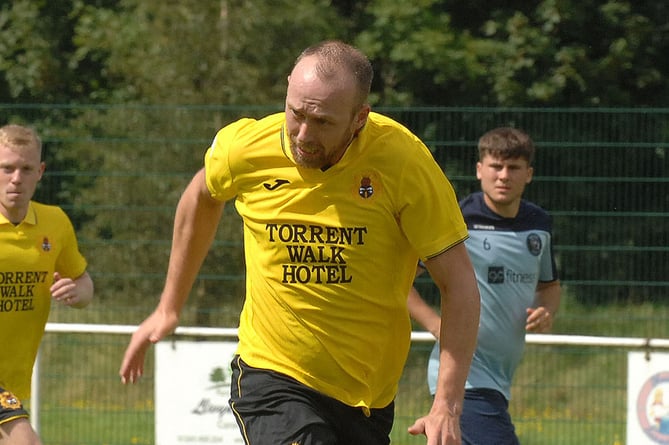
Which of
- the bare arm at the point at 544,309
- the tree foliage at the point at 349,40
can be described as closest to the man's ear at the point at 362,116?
the bare arm at the point at 544,309

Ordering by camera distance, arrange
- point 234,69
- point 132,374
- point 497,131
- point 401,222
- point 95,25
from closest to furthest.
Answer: point 401,222 < point 132,374 < point 497,131 < point 234,69 < point 95,25

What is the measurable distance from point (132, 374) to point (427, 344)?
4.26 metres

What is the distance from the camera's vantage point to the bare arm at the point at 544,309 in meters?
6.45

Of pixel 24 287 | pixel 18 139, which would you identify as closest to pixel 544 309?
pixel 24 287

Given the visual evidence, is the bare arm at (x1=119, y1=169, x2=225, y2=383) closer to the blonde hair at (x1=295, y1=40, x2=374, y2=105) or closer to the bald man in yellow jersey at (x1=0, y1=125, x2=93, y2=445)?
the blonde hair at (x1=295, y1=40, x2=374, y2=105)

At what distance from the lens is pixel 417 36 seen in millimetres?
17125

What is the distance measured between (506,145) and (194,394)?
9.96 ft

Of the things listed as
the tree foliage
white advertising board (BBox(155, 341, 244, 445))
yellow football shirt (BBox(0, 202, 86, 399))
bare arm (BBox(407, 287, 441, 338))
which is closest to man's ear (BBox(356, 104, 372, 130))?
bare arm (BBox(407, 287, 441, 338))

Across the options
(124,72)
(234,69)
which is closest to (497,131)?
(234,69)

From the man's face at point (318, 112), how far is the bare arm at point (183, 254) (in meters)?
0.64

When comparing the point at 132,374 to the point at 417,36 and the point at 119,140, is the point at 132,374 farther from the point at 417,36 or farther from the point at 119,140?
the point at 417,36

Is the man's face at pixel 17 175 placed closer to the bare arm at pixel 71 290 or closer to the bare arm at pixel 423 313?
the bare arm at pixel 71 290

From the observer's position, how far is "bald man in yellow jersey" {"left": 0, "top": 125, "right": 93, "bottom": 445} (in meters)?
6.87

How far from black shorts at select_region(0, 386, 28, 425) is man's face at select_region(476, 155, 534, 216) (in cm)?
243
